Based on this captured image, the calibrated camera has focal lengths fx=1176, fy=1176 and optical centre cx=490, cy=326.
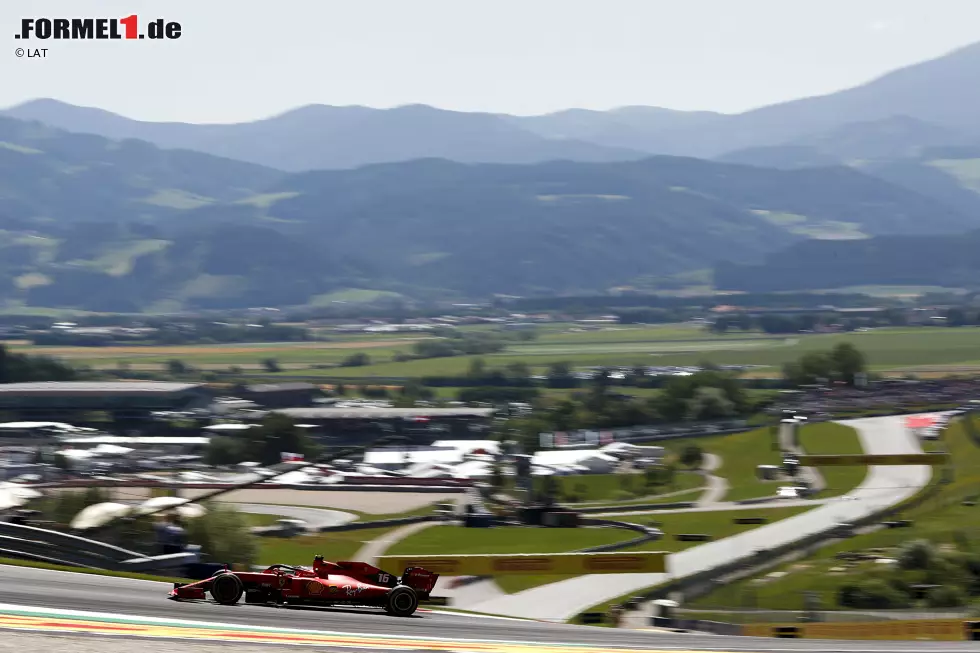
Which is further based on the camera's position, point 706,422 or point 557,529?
point 706,422

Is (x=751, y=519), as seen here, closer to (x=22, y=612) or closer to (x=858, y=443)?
(x=858, y=443)

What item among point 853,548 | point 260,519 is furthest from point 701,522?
point 260,519

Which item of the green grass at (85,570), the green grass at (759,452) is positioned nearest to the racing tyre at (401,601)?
the green grass at (85,570)

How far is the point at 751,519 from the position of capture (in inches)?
1785

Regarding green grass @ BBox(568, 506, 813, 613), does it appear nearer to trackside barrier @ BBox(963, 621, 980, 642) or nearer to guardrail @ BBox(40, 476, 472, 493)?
guardrail @ BBox(40, 476, 472, 493)

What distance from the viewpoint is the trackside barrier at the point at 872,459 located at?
196 ft

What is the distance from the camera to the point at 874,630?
1055 inches

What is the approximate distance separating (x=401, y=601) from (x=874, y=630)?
1171cm

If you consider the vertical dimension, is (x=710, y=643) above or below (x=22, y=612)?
below

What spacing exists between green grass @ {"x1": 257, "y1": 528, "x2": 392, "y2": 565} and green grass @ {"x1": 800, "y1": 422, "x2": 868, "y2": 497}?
2067cm

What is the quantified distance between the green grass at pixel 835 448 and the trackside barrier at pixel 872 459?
1.03m

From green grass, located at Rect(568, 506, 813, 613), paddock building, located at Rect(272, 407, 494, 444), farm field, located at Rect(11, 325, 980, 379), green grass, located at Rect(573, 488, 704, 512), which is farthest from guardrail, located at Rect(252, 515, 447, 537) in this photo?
farm field, located at Rect(11, 325, 980, 379)

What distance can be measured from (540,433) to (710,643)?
48.6m

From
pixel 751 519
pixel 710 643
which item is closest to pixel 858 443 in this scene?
pixel 751 519
